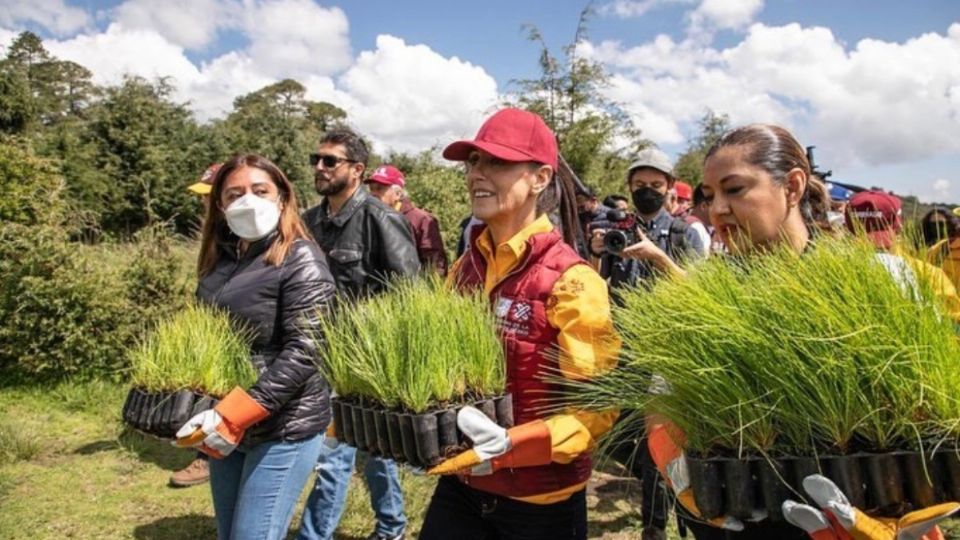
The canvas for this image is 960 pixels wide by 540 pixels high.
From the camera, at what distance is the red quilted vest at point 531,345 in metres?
2.02

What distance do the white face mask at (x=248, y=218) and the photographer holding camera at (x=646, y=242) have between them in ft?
5.25

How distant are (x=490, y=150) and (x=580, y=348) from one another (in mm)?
689

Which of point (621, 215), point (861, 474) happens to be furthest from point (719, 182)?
point (621, 215)

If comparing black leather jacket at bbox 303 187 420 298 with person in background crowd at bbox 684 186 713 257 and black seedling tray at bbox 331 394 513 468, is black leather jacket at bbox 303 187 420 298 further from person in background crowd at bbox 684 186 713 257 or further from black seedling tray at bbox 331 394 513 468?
black seedling tray at bbox 331 394 513 468

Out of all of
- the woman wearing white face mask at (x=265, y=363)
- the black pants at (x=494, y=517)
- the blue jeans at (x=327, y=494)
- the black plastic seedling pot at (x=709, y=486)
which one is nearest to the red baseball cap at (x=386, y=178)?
the blue jeans at (x=327, y=494)

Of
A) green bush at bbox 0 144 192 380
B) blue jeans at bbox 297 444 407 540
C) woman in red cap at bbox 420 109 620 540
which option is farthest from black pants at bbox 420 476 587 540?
green bush at bbox 0 144 192 380

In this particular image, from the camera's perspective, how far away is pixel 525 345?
202 cm

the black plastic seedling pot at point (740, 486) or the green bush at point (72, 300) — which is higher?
the green bush at point (72, 300)

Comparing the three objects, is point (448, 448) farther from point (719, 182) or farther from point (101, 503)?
point (101, 503)

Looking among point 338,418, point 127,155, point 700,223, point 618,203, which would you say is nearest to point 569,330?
point 338,418

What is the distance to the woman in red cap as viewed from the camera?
72.8 inches

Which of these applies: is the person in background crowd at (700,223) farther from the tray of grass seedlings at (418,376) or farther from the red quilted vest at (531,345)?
the tray of grass seedlings at (418,376)

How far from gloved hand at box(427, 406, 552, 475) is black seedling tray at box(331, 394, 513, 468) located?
0.09ft

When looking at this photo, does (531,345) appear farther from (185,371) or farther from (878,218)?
(185,371)
